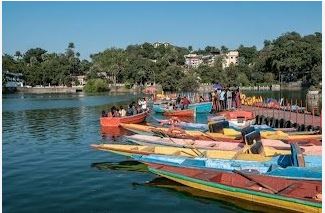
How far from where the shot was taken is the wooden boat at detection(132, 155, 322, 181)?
36.3 ft

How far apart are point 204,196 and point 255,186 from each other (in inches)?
60.0

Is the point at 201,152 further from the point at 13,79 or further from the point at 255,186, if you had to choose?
the point at 13,79

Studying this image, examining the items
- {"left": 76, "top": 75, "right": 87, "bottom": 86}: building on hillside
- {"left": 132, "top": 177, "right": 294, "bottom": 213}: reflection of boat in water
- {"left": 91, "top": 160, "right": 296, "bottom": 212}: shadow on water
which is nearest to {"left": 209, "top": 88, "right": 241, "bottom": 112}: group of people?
{"left": 91, "top": 160, "right": 296, "bottom": 212}: shadow on water

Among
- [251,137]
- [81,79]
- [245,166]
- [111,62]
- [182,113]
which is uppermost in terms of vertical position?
[111,62]

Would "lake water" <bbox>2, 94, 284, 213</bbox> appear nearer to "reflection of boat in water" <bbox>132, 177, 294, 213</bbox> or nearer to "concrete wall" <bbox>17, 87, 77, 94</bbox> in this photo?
"reflection of boat in water" <bbox>132, 177, 294, 213</bbox>

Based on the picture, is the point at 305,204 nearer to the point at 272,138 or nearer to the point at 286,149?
the point at 286,149

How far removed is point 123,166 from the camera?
1683 cm

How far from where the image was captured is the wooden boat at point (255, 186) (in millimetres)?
10727

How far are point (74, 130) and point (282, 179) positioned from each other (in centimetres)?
1975

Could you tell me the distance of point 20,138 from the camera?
25719mm

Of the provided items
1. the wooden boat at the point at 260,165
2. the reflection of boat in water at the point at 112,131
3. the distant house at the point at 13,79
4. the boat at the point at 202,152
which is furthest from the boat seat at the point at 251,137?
the distant house at the point at 13,79

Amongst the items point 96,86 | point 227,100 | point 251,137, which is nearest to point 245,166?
point 251,137

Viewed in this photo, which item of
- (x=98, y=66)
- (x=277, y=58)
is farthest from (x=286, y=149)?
(x=98, y=66)

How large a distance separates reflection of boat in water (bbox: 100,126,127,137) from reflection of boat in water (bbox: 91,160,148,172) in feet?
27.1
